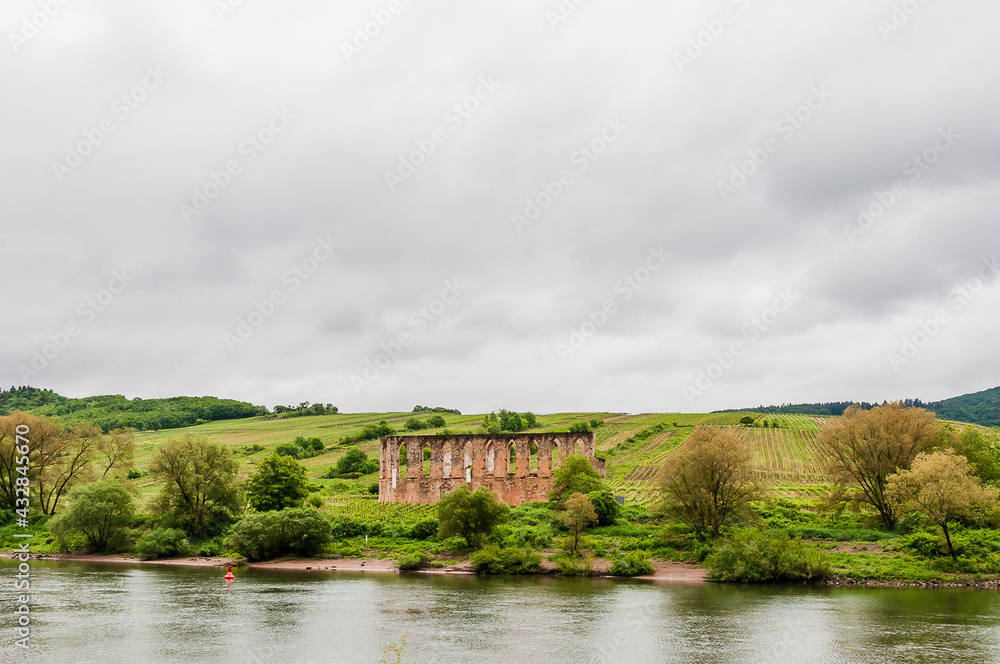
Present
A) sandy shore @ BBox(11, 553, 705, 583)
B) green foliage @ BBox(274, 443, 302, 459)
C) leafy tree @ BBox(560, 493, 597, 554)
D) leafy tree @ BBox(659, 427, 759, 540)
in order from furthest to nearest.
Answer: green foliage @ BBox(274, 443, 302, 459), leafy tree @ BBox(560, 493, 597, 554), leafy tree @ BBox(659, 427, 759, 540), sandy shore @ BBox(11, 553, 705, 583)

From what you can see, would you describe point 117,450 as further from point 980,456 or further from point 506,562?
point 980,456

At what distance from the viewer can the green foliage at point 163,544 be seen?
189 ft

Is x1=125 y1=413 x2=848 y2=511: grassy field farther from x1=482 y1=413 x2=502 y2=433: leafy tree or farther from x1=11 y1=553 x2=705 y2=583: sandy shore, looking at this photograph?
x1=11 y1=553 x2=705 y2=583: sandy shore

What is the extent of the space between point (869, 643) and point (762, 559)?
17131 millimetres

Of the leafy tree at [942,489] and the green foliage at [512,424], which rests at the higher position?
the green foliage at [512,424]

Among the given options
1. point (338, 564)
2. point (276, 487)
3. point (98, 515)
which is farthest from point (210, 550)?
point (338, 564)

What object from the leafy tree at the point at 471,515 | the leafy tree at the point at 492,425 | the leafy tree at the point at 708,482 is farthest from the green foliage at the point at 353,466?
the leafy tree at the point at 708,482

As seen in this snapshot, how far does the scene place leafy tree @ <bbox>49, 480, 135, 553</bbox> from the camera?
191ft

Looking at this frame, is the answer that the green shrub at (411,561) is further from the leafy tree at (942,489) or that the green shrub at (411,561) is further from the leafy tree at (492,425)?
the leafy tree at (492,425)

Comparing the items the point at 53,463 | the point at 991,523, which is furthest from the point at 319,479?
the point at 991,523

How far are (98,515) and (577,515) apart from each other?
3540 cm

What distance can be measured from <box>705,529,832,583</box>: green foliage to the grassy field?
7923 mm

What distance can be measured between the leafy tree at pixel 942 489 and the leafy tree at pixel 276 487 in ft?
145

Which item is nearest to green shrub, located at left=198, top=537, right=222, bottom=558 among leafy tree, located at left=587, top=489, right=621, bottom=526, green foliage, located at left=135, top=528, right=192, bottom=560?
green foliage, located at left=135, top=528, right=192, bottom=560
